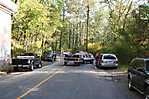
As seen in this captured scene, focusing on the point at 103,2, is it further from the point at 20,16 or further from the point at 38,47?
the point at 20,16

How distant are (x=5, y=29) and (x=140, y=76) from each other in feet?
76.5

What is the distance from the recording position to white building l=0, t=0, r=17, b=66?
35294 mm

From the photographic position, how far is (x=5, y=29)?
121 feet

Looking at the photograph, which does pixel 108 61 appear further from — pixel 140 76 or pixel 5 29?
pixel 140 76

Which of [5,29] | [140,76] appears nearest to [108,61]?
[5,29]

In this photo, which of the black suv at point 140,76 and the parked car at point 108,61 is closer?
the black suv at point 140,76

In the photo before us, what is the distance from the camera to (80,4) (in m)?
107

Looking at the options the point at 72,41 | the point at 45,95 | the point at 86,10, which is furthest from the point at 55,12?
the point at 45,95

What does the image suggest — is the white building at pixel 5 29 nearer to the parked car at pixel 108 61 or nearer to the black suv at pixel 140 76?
the parked car at pixel 108 61

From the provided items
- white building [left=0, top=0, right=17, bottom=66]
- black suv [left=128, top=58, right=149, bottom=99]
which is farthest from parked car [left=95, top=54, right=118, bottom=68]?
black suv [left=128, top=58, right=149, bottom=99]

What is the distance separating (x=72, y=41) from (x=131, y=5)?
68.2 m

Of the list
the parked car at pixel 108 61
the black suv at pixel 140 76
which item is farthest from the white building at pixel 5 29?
the black suv at pixel 140 76

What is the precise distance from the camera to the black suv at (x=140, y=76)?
47.4 feet

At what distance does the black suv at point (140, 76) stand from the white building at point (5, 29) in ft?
61.2
